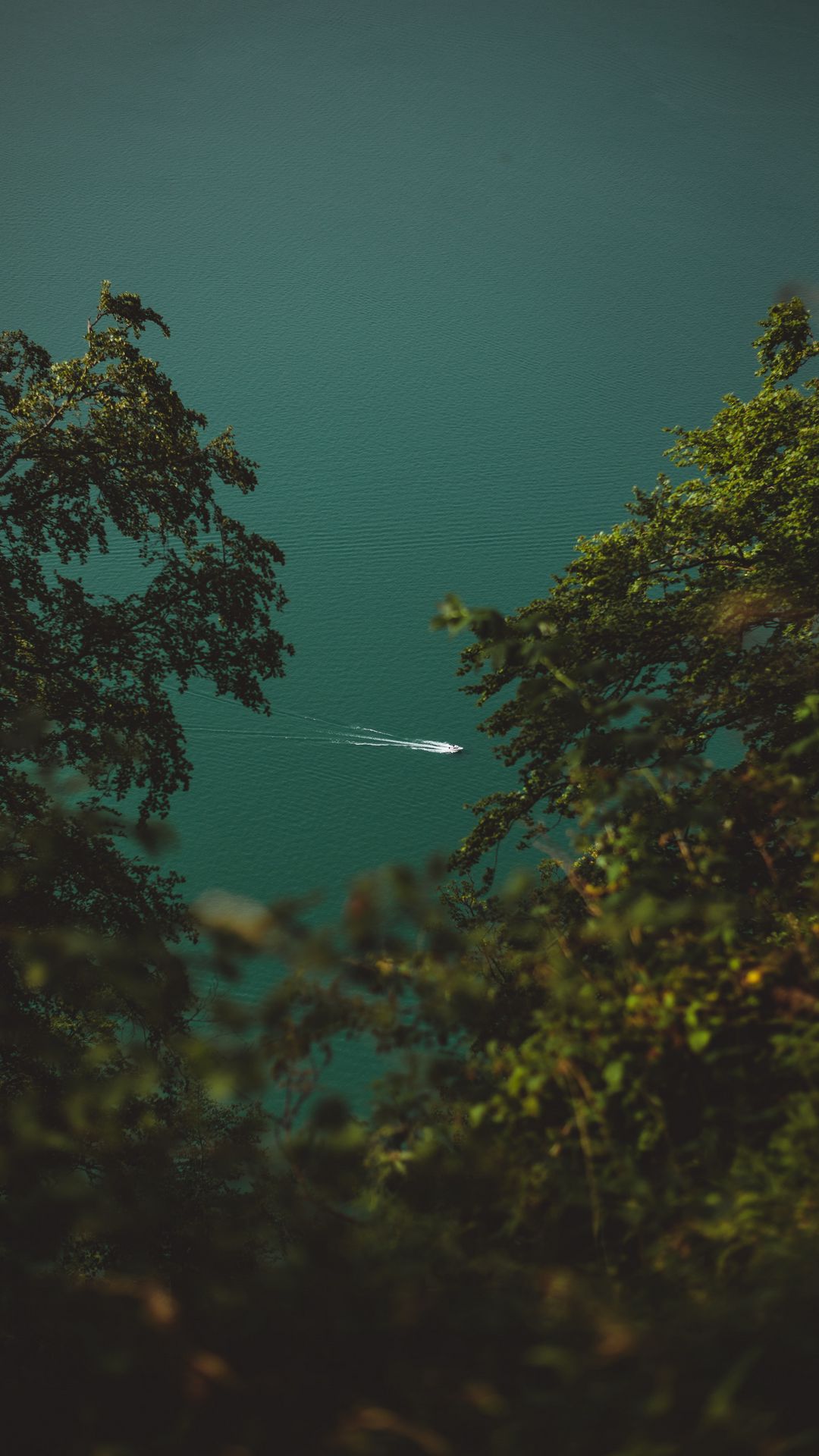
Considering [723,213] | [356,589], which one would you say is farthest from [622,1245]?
[723,213]


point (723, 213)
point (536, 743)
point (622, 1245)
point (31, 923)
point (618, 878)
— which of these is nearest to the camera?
point (622, 1245)

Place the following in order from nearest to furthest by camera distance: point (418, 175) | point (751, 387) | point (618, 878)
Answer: point (618, 878) → point (751, 387) → point (418, 175)

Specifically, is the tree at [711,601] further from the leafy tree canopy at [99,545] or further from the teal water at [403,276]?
the teal water at [403,276]

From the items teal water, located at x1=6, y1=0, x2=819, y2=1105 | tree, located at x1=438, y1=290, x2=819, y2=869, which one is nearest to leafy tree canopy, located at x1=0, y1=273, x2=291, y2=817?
tree, located at x1=438, y1=290, x2=819, y2=869

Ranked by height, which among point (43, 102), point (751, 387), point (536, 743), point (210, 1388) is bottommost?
point (210, 1388)

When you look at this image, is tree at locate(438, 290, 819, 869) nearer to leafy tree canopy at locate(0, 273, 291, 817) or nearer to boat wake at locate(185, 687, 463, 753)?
leafy tree canopy at locate(0, 273, 291, 817)

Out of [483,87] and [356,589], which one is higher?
[483,87]

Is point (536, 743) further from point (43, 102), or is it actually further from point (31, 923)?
point (43, 102)
